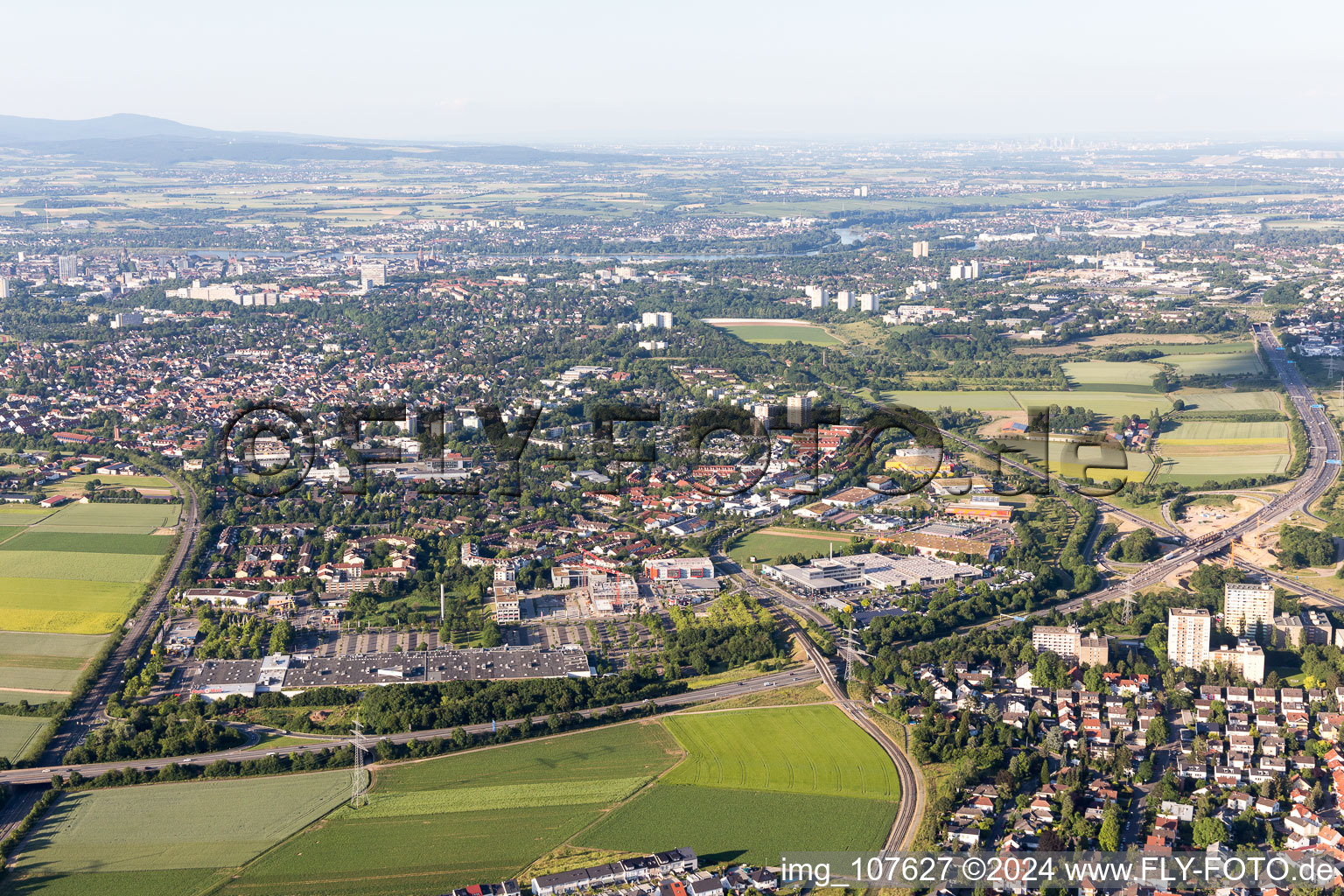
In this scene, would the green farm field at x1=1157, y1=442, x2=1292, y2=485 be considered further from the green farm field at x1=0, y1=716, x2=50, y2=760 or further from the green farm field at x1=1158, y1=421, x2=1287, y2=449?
the green farm field at x1=0, y1=716, x2=50, y2=760

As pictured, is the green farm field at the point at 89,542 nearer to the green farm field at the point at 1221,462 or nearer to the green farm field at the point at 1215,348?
the green farm field at the point at 1221,462

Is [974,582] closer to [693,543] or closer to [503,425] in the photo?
[693,543]

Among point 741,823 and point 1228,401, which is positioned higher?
point 1228,401

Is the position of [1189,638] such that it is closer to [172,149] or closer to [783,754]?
[783,754]

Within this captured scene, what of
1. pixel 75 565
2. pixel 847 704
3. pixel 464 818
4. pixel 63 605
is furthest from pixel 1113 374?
pixel 464 818

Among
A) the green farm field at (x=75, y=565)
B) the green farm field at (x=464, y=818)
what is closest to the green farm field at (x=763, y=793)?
the green farm field at (x=464, y=818)
